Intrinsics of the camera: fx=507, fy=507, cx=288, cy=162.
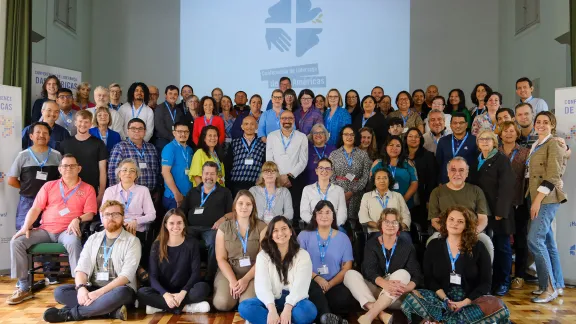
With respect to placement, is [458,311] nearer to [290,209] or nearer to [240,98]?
[290,209]

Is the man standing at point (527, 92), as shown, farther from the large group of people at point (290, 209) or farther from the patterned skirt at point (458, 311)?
the patterned skirt at point (458, 311)

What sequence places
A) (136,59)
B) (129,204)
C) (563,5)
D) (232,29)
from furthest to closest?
1. (136,59)
2. (232,29)
3. (563,5)
4. (129,204)

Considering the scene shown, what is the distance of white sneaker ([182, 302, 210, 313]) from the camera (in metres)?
3.95

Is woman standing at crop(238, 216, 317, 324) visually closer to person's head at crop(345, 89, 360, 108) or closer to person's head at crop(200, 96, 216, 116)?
person's head at crop(200, 96, 216, 116)

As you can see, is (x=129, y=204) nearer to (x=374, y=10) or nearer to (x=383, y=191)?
(x=383, y=191)

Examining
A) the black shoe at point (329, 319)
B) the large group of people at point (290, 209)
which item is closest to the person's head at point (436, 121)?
the large group of people at point (290, 209)

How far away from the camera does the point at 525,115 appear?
5.03 metres

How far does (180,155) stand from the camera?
16.9 feet

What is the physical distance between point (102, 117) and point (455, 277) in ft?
12.3

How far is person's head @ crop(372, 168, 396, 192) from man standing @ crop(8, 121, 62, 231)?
3.05m

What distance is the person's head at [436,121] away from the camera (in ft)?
18.1

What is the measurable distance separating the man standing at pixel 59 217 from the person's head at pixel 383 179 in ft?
8.48

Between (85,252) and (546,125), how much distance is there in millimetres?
4053

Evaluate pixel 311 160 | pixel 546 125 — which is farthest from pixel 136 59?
pixel 546 125
